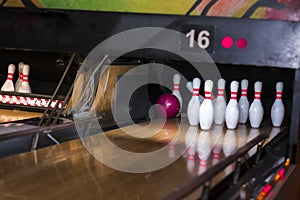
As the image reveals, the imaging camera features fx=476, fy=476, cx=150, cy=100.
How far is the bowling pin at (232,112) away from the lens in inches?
147

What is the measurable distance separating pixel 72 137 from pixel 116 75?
71cm

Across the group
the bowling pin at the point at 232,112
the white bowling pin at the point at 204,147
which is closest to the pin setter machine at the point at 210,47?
the white bowling pin at the point at 204,147

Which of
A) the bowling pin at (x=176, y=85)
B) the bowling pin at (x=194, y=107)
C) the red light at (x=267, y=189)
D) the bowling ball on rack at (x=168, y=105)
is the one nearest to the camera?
the red light at (x=267, y=189)

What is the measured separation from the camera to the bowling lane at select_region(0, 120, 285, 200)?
7.46 feet

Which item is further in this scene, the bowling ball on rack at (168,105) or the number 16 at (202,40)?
the bowling ball on rack at (168,105)

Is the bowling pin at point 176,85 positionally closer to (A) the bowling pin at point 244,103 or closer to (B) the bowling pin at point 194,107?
(B) the bowling pin at point 194,107

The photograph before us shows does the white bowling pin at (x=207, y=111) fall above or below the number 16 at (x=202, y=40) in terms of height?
below

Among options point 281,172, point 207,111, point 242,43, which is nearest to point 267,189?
point 281,172

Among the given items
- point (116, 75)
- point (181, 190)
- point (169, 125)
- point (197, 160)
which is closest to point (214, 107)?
point (169, 125)

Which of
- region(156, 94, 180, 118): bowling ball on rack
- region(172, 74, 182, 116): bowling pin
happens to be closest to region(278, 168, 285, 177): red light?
region(156, 94, 180, 118): bowling ball on rack

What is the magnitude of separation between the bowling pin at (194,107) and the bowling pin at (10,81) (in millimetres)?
1850

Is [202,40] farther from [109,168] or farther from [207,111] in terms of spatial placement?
[207,111]

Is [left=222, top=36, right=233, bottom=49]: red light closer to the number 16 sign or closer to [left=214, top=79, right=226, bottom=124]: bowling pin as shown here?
the number 16 sign

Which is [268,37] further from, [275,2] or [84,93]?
[84,93]
